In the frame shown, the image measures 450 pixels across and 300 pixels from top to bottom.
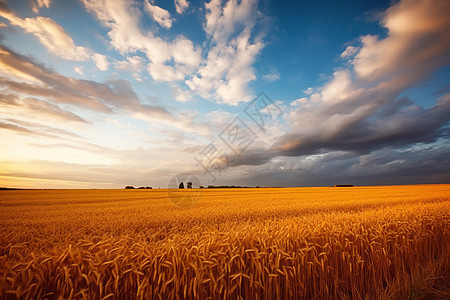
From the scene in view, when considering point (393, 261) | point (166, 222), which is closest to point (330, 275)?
point (393, 261)

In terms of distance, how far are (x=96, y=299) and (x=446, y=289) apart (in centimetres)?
539

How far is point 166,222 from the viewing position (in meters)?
7.94

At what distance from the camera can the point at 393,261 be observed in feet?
13.0

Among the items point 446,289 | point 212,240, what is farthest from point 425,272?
point 212,240

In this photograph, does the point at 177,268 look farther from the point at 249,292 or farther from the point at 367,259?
the point at 367,259

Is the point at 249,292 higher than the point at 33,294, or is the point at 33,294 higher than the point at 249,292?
the point at 33,294

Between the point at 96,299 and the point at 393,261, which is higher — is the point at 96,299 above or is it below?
above

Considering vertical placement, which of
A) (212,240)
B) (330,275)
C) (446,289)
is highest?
(212,240)

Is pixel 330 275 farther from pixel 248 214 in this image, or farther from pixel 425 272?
pixel 248 214

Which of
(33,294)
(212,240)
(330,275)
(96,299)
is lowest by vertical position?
(330,275)

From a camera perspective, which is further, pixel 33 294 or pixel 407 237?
pixel 407 237

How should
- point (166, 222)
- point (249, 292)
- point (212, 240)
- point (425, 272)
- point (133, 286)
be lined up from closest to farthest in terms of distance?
point (133, 286) → point (249, 292) → point (212, 240) → point (425, 272) → point (166, 222)

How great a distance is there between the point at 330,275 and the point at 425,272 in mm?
2099

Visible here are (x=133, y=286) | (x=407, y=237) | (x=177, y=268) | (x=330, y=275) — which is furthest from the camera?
(x=407, y=237)
